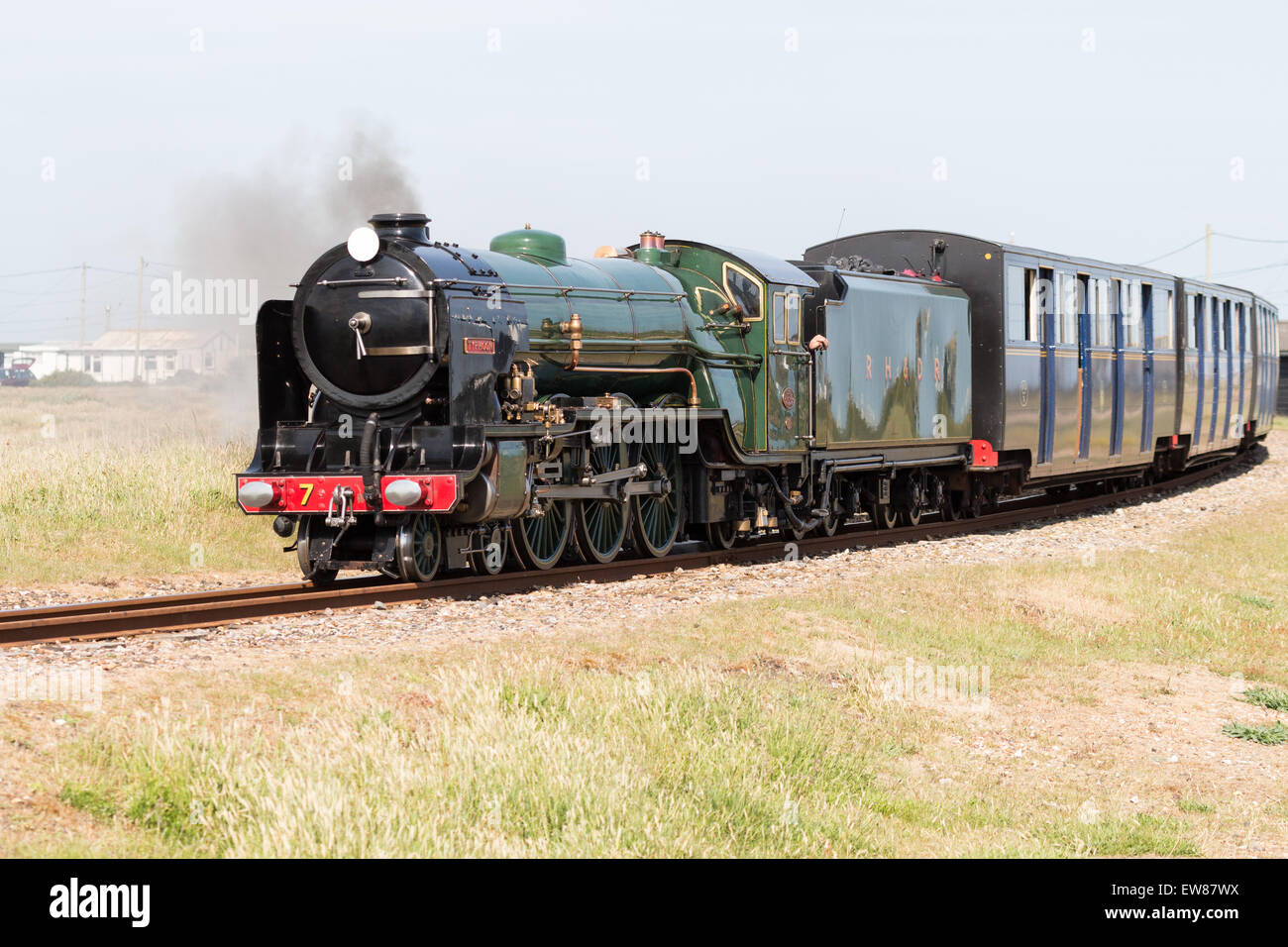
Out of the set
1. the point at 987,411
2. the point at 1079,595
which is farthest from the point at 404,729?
the point at 987,411

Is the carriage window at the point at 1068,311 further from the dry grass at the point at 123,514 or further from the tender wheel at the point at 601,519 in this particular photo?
the dry grass at the point at 123,514

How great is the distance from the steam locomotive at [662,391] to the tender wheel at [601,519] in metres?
0.03

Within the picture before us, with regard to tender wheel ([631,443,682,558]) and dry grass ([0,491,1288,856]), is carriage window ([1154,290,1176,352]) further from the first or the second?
dry grass ([0,491,1288,856])

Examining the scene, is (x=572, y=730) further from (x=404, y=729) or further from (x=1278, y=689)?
(x=1278, y=689)

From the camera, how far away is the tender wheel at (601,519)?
12723 mm

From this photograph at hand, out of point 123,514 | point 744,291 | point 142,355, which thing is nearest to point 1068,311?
point 744,291

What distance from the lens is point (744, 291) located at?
14.5m

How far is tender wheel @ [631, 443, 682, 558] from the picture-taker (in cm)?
1353

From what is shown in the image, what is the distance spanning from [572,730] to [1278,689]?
20.1 ft

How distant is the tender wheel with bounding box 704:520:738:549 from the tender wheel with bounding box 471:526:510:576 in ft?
11.8

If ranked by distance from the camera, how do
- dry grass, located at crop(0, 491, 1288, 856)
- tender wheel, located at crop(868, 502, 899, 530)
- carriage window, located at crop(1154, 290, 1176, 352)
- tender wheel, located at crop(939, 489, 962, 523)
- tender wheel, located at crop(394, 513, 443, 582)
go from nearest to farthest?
dry grass, located at crop(0, 491, 1288, 856) < tender wheel, located at crop(394, 513, 443, 582) < tender wheel, located at crop(868, 502, 899, 530) < tender wheel, located at crop(939, 489, 962, 523) < carriage window, located at crop(1154, 290, 1176, 352)

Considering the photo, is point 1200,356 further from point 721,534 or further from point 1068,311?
point 721,534

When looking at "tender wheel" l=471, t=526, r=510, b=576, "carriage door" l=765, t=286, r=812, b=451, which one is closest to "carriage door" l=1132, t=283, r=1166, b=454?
"carriage door" l=765, t=286, r=812, b=451

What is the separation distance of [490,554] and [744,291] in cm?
474
